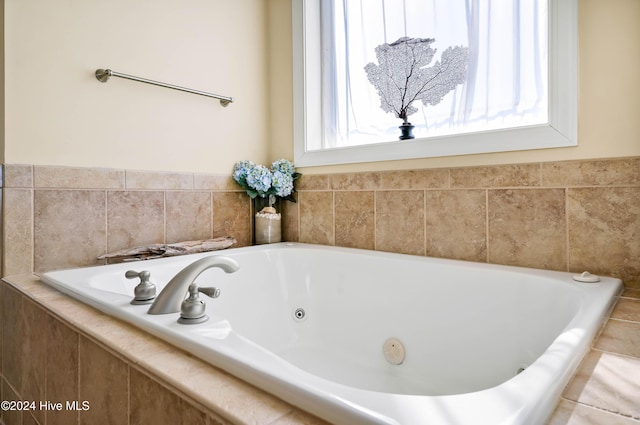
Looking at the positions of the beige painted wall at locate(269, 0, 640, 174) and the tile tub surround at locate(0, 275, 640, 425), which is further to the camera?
the beige painted wall at locate(269, 0, 640, 174)

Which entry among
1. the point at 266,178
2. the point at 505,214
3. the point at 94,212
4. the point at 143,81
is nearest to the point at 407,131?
the point at 505,214

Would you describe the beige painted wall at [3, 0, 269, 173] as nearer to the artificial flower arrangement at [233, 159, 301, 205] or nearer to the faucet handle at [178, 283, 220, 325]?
the artificial flower arrangement at [233, 159, 301, 205]

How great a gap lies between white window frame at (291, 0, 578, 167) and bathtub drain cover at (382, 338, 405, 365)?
2.50ft

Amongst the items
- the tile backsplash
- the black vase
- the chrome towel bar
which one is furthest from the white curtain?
the chrome towel bar

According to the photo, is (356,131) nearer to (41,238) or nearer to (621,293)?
(621,293)

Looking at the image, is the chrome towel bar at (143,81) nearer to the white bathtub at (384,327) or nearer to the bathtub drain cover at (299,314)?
the white bathtub at (384,327)

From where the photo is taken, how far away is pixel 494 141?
1403mm

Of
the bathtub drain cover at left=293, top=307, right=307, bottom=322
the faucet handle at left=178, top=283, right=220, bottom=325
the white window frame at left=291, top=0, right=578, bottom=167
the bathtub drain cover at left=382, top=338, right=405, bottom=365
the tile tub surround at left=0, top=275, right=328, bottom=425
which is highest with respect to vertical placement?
the white window frame at left=291, top=0, right=578, bottom=167

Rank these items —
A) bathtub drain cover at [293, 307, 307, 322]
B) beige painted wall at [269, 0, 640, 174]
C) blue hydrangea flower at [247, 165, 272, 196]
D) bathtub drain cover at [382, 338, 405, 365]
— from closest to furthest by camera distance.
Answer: beige painted wall at [269, 0, 640, 174], bathtub drain cover at [382, 338, 405, 365], bathtub drain cover at [293, 307, 307, 322], blue hydrangea flower at [247, 165, 272, 196]

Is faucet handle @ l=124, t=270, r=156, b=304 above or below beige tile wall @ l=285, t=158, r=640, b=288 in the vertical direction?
below

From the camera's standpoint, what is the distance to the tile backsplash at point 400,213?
1203 millimetres

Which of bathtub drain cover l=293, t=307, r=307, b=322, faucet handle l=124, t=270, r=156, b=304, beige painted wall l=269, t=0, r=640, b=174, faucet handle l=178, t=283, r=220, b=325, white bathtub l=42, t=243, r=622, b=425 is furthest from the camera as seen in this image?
bathtub drain cover l=293, t=307, r=307, b=322

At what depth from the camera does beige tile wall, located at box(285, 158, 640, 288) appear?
1.18m

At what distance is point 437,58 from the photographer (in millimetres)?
1705
